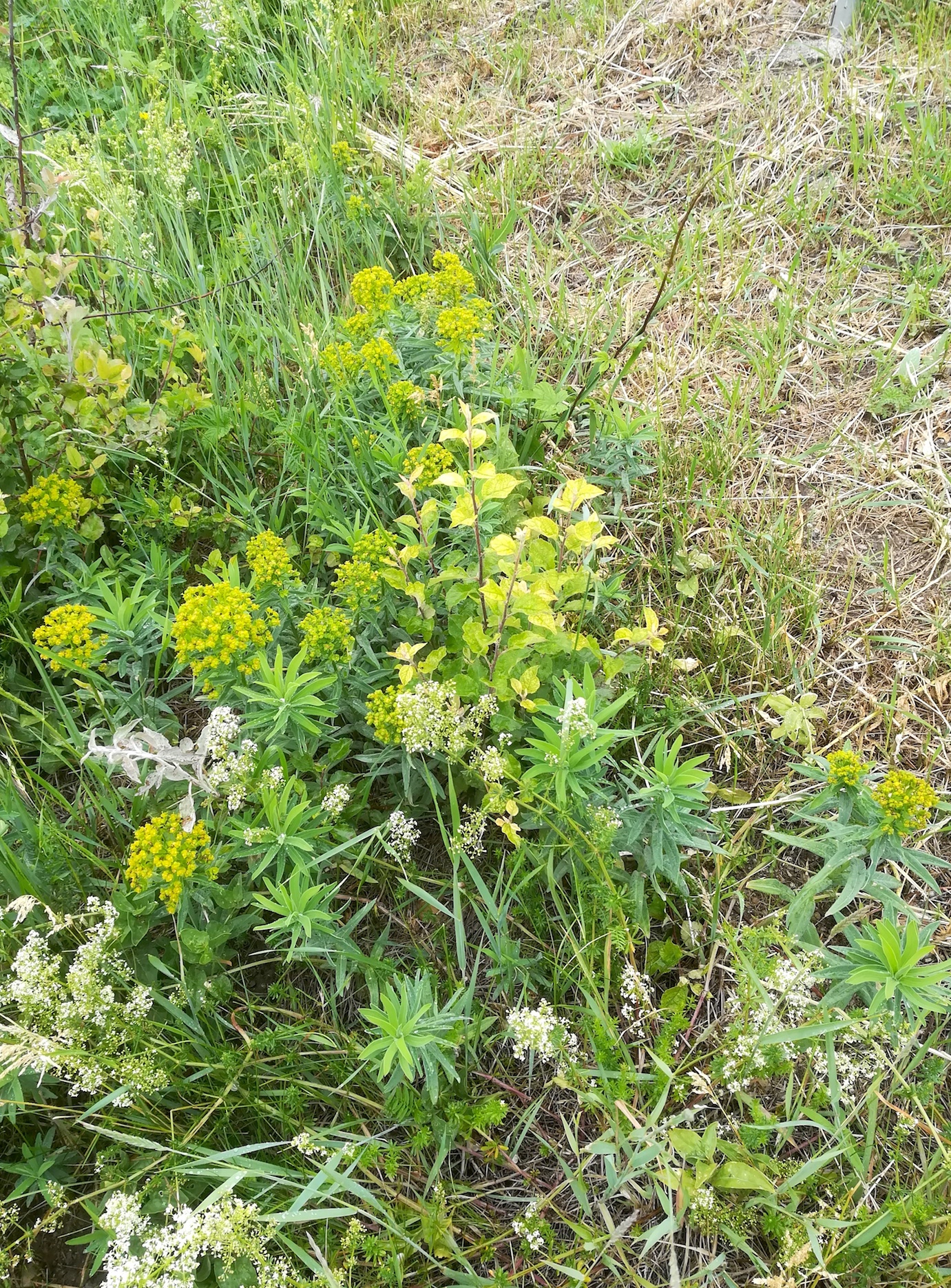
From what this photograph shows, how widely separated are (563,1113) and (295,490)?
1808 mm

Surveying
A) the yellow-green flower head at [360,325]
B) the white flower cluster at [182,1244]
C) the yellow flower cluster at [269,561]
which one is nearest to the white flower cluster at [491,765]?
the yellow flower cluster at [269,561]


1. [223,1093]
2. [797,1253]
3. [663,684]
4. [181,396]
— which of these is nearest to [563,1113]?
[797,1253]

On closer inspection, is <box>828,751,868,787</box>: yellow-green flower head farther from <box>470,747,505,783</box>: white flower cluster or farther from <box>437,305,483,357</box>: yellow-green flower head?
<box>437,305,483,357</box>: yellow-green flower head

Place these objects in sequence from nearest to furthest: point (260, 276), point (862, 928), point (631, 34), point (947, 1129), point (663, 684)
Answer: point (947, 1129), point (862, 928), point (663, 684), point (260, 276), point (631, 34)

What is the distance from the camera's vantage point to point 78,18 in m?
4.23

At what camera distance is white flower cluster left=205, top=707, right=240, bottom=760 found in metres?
1.87

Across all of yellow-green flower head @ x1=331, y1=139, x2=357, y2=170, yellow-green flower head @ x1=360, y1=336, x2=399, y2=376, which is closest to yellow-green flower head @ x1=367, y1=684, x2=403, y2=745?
yellow-green flower head @ x1=360, y1=336, x2=399, y2=376

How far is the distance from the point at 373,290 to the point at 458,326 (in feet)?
1.15

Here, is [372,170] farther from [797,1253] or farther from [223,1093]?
[797,1253]

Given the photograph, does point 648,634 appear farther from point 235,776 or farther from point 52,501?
point 52,501

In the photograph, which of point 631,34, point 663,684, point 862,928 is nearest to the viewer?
point 862,928

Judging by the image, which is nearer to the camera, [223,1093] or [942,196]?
[223,1093]

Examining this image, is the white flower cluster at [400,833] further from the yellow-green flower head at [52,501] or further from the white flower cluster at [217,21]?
the white flower cluster at [217,21]

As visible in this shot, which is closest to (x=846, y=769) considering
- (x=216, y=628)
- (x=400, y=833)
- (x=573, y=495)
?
(x=573, y=495)
